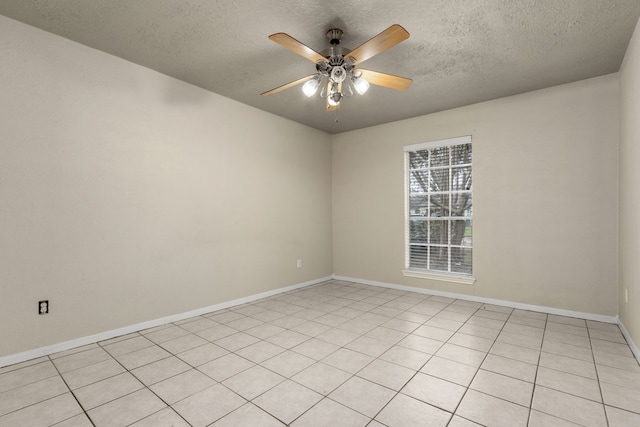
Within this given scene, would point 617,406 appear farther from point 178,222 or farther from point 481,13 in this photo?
point 178,222

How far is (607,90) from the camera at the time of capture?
3348 millimetres

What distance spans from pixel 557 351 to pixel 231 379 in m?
2.79

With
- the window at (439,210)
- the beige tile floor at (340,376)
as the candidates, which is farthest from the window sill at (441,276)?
the beige tile floor at (340,376)

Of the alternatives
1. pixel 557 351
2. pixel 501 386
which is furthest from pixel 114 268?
pixel 557 351

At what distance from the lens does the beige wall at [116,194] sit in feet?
8.16

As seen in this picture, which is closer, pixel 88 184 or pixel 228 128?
pixel 88 184

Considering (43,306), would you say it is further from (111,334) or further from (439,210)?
(439,210)

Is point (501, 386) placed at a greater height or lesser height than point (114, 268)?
lesser

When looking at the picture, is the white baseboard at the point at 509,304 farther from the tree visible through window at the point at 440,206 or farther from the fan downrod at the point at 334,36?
the fan downrod at the point at 334,36

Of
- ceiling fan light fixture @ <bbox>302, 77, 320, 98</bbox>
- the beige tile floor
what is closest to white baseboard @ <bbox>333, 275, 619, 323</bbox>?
the beige tile floor

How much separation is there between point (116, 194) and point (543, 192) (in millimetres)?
4875

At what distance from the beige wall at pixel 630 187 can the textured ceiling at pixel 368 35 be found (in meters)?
0.27

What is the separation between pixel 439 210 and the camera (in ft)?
15.3

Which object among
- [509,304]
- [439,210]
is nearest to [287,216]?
[439,210]
